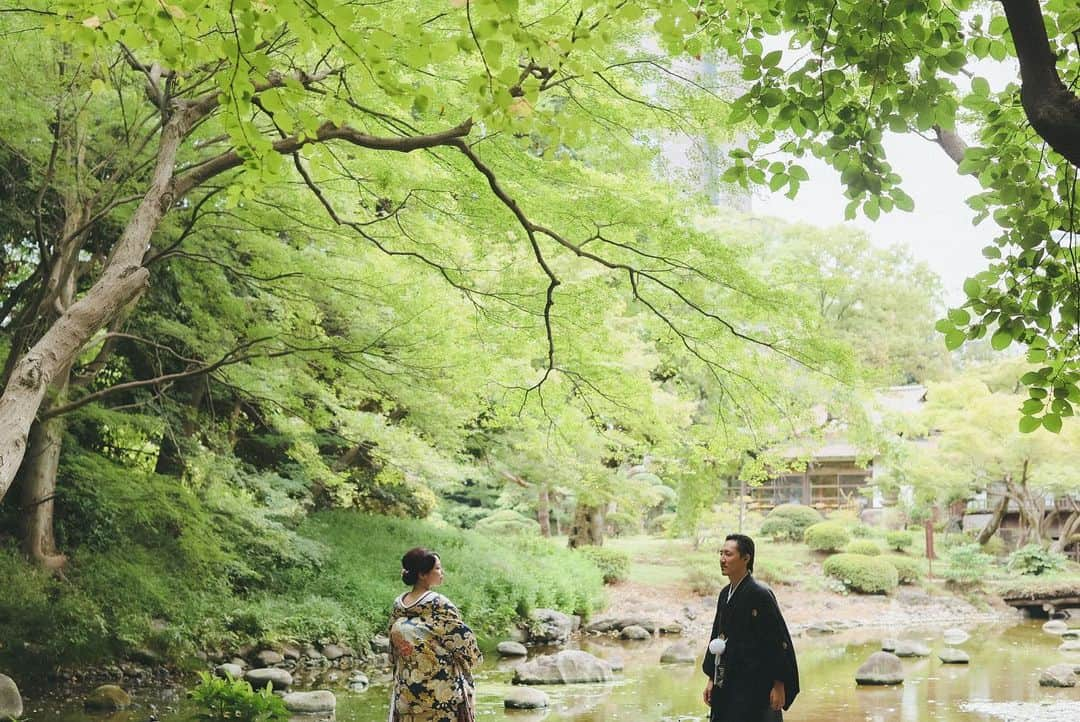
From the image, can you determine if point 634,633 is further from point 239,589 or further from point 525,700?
point 525,700

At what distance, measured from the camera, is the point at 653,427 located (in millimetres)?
10539

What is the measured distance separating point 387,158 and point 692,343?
302 centimetres

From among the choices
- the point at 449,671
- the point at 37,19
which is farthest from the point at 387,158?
the point at 449,671

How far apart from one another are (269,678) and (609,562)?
41.1 feet

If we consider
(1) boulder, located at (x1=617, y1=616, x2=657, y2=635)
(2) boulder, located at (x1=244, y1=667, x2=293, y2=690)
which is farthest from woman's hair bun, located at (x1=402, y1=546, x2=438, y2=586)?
(1) boulder, located at (x1=617, y1=616, x2=657, y2=635)

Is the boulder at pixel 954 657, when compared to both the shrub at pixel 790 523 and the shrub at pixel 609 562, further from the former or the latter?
the shrub at pixel 790 523

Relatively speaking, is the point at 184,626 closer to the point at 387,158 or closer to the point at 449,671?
the point at 387,158

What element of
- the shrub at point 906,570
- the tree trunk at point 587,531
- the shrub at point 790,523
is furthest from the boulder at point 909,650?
the shrub at point 790,523

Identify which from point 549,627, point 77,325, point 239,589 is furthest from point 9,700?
point 549,627

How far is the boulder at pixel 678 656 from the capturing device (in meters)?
14.2

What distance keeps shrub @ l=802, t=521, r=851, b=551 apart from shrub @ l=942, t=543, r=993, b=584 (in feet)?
8.84

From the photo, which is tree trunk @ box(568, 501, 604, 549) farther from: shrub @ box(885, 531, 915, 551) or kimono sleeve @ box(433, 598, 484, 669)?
kimono sleeve @ box(433, 598, 484, 669)

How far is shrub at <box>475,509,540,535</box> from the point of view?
A: 2175 cm

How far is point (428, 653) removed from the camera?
507 cm
